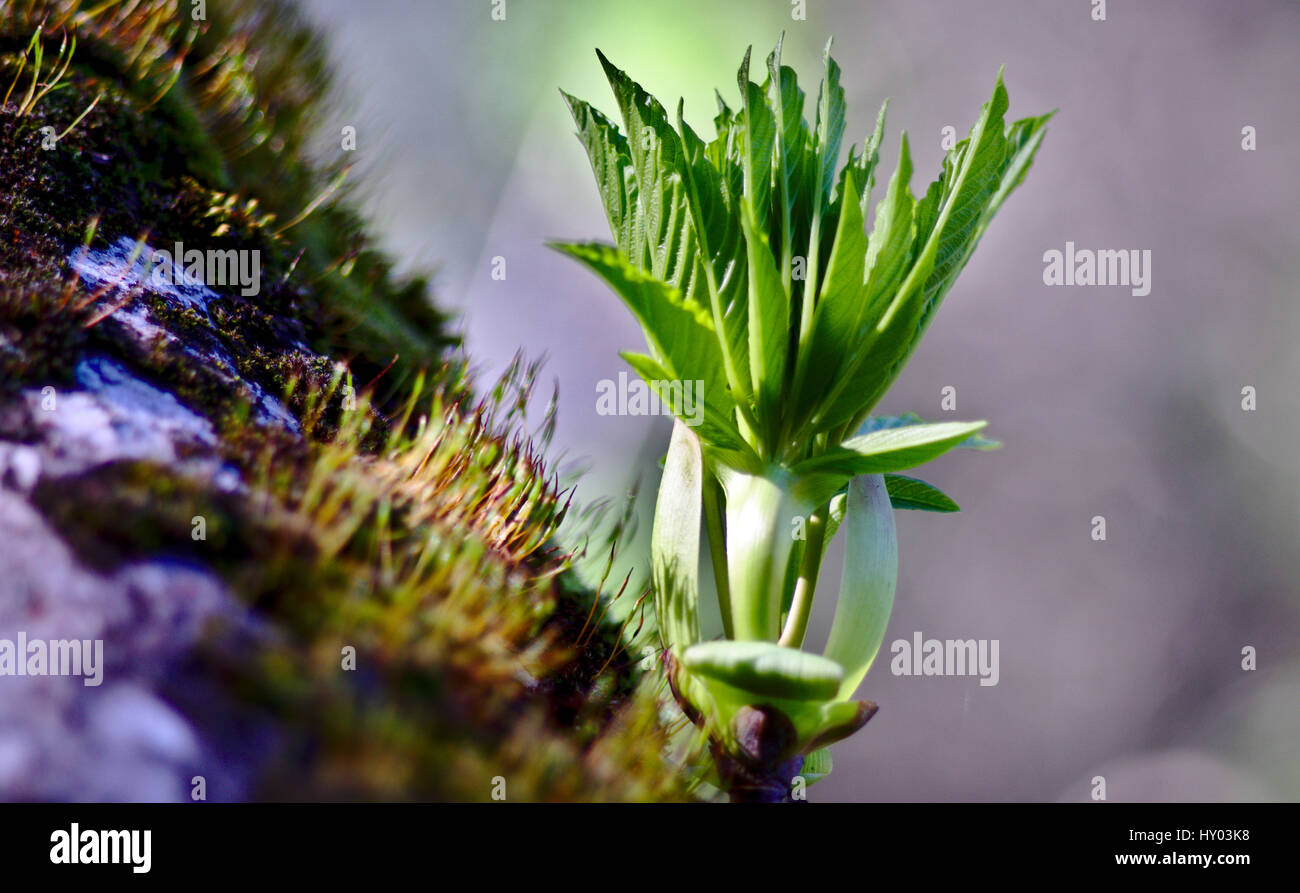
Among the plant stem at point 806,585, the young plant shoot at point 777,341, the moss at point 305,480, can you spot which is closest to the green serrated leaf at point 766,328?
the young plant shoot at point 777,341

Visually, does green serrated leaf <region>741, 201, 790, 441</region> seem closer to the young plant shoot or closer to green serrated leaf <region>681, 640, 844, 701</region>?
the young plant shoot

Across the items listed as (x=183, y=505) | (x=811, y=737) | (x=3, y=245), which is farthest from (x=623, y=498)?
(x=3, y=245)

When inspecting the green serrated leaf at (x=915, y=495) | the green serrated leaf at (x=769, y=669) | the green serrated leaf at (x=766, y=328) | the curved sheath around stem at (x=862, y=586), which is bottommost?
A: the green serrated leaf at (x=769, y=669)

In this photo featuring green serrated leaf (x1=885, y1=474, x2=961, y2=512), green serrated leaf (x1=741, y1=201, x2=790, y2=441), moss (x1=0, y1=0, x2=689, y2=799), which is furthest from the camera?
green serrated leaf (x1=885, y1=474, x2=961, y2=512)

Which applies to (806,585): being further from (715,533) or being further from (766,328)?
(766,328)

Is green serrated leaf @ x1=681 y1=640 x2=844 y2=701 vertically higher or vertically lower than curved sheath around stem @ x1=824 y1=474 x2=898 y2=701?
lower

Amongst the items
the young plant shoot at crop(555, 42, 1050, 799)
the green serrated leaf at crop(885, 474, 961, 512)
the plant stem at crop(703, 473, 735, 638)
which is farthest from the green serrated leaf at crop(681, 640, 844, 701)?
the green serrated leaf at crop(885, 474, 961, 512)

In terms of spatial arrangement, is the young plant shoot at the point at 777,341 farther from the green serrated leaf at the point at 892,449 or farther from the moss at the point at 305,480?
the moss at the point at 305,480

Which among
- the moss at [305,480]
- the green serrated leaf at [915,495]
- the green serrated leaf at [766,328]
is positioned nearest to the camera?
the moss at [305,480]

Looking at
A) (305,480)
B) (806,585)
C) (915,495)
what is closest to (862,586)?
(806,585)
